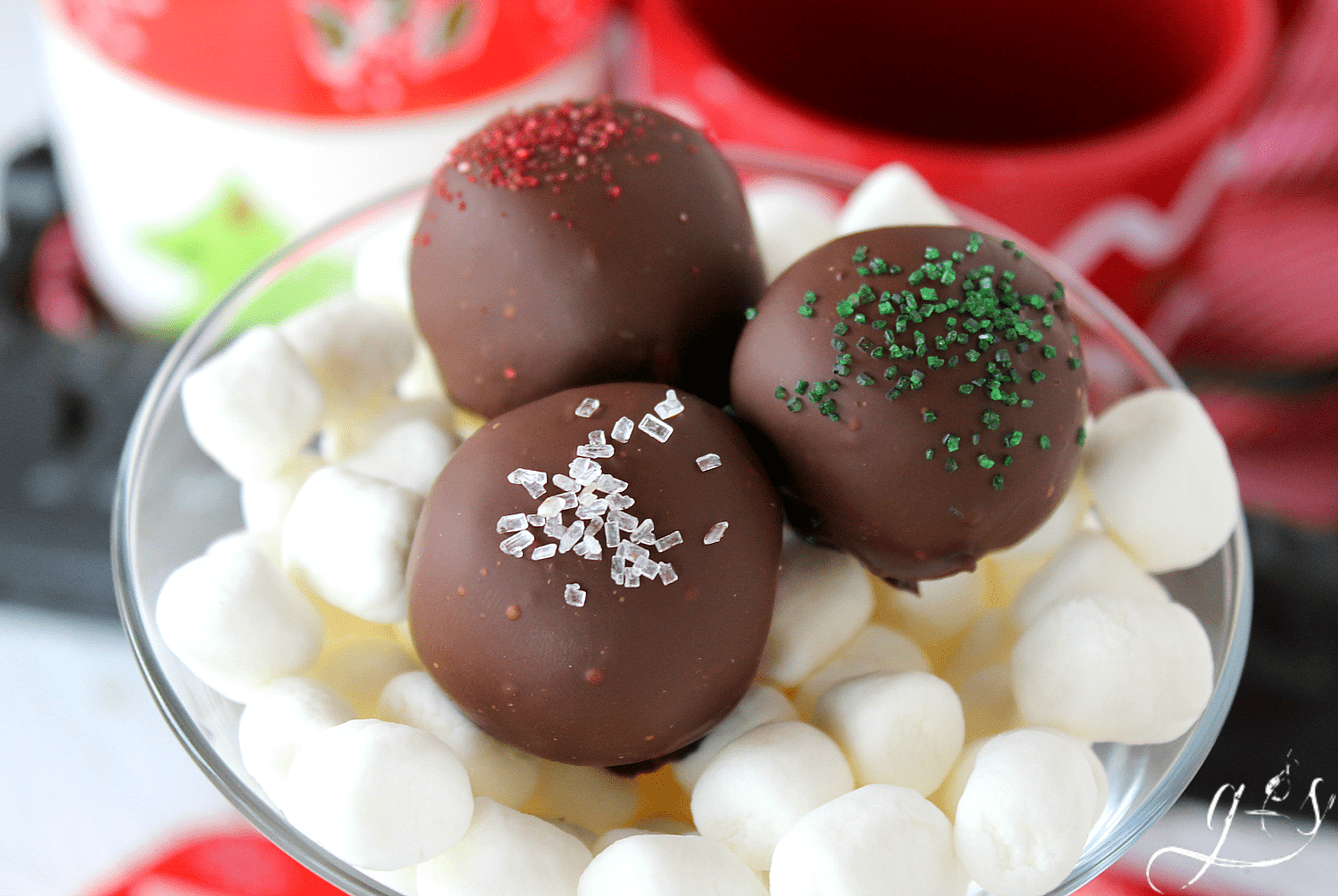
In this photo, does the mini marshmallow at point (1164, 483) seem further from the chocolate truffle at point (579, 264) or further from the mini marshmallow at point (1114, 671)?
the chocolate truffle at point (579, 264)

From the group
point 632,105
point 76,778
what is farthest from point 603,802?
point 76,778

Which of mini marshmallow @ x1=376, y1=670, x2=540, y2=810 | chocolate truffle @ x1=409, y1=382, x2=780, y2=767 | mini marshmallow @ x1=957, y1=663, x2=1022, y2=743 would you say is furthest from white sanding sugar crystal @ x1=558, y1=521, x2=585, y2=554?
mini marshmallow @ x1=957, y1=663, x2=1022, y2=743

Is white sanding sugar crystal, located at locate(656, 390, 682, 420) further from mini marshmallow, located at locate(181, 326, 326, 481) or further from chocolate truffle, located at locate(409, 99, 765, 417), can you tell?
mini marshmallow, located at locate(181, 326, 326, 481)

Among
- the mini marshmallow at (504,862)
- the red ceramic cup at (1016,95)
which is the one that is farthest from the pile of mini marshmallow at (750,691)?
the red ceramic cup at (1016,95)

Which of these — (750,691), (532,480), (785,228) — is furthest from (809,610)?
(785,228)

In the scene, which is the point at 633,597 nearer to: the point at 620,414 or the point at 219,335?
the point at 620,414

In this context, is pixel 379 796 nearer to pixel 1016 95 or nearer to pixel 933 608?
pixel 933 608
